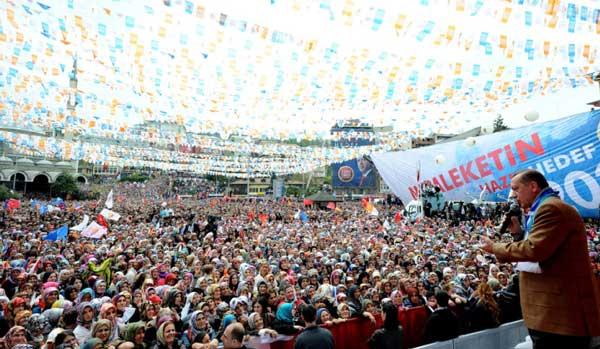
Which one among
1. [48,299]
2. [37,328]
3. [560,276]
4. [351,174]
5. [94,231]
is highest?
[351,174]

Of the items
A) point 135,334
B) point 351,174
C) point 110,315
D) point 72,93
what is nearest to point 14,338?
point 110,315

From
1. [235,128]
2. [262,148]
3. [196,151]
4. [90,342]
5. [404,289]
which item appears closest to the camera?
[90,342]

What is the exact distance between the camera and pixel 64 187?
4822 cm

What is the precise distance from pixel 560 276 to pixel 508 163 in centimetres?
1772

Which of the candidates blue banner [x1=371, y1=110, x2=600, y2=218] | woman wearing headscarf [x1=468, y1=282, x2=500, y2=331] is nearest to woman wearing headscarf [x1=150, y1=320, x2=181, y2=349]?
woman wearing headscarf [x1=468, y1=282, x2=500, y2=331]

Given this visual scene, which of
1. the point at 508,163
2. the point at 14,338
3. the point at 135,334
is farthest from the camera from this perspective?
the point at 508,163

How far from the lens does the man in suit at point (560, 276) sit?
173 cm

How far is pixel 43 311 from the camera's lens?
524cm

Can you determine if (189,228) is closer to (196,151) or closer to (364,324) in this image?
(196,151)

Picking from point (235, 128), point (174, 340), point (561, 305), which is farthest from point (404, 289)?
point (235, 128)

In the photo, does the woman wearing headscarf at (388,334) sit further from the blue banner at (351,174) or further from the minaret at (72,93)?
the blue banner at (351,174)

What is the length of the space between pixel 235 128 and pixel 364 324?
36.5ft

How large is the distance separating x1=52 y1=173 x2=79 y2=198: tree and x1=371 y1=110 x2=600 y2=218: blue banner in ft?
141

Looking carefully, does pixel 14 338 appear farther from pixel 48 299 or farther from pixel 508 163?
pixel 508 163
